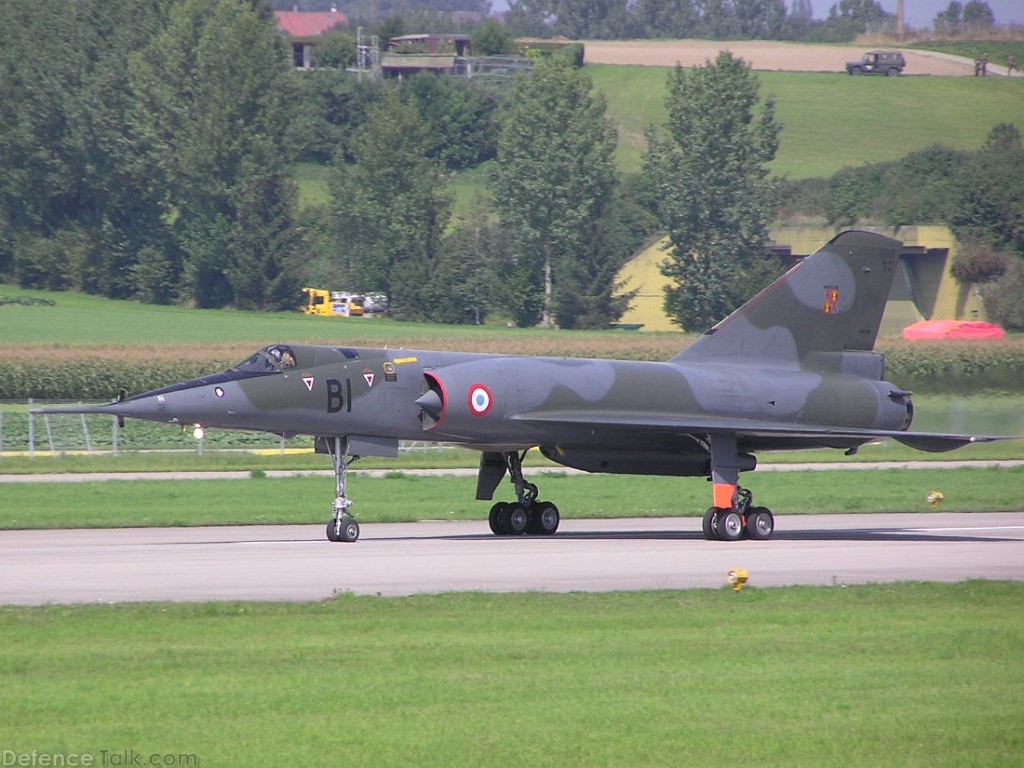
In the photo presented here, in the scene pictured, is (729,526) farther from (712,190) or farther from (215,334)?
(712,190)

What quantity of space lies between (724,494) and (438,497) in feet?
25.6

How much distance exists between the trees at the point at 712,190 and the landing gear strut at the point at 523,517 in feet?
178

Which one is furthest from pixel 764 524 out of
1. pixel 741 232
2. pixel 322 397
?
pixel 741 232

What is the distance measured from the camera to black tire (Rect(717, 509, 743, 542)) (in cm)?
1984

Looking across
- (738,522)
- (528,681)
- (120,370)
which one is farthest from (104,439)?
(528,681)

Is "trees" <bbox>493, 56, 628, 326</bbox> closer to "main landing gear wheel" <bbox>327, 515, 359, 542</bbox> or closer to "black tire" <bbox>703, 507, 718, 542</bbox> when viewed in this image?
"black tire" <bbox>703, 507, 718, 542</bbox>

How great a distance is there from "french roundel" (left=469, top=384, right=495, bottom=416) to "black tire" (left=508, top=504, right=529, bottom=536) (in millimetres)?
1971

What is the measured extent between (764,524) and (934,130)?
Result: 84.3 m

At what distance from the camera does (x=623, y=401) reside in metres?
20.4

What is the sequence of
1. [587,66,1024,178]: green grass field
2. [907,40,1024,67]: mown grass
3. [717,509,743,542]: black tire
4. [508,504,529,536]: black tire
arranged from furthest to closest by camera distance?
[907,40,1024,67]: mown grass, [587,66,1024,178]: green grass field, [508,504,529,536]: black tire, [717,509,743,542]: black tire

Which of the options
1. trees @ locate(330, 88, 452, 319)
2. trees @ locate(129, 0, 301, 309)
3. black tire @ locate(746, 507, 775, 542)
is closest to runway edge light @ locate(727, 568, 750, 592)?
black tire @ locate(746, 507, 775, 542)

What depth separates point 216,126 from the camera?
8156 cm

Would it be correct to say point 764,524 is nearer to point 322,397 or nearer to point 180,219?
point 322,397

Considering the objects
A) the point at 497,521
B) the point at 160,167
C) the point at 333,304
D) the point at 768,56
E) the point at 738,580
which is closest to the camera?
the point at 738,580
